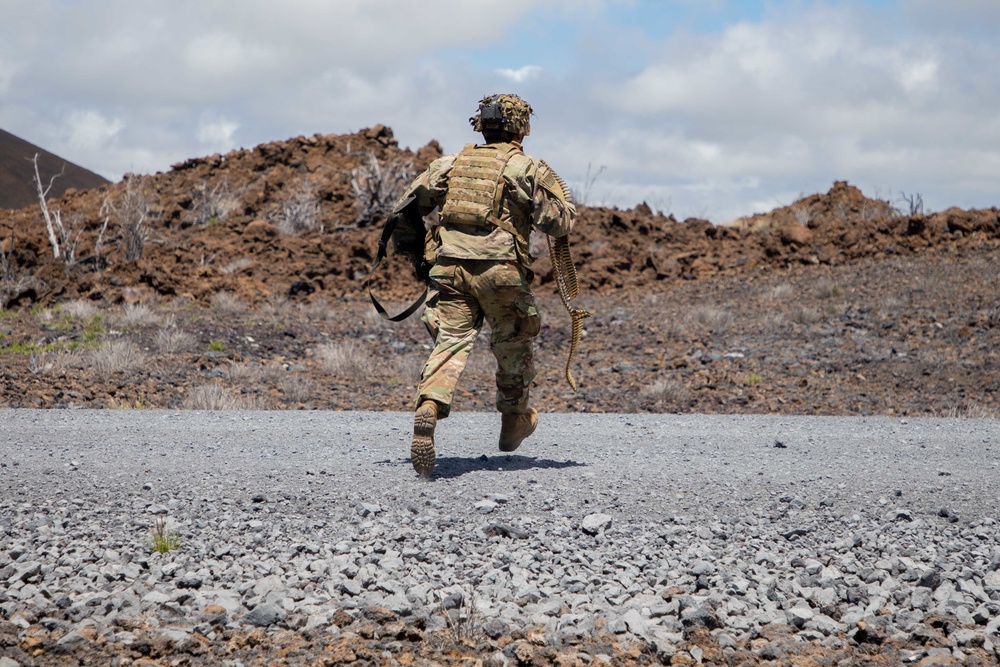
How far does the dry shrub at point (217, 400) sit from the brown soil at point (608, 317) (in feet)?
0.25

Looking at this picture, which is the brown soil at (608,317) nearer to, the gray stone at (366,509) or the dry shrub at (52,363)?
the dry shrub at (52,363)

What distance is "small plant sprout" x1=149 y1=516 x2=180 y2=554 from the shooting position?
4102 mm

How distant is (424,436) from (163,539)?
150 cm

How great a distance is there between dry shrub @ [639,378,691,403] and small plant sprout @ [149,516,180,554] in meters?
7.94

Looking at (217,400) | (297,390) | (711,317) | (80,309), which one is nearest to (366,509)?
(217,400)

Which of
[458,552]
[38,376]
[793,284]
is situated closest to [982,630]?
[458,552]

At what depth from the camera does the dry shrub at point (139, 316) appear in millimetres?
14391

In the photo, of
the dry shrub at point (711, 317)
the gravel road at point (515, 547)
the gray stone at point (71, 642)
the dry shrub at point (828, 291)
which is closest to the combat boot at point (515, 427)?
the gravel road at point (515, 547)

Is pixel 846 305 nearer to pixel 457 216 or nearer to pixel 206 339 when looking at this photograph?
pixel 206 339

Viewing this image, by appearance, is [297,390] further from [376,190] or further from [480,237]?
[376,190]

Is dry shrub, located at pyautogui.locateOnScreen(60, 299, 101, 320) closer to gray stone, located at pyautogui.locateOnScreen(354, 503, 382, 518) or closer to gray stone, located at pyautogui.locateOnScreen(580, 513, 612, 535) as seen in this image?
gray stone, located at pyautogui.locateOnScreen(354, 503, 382, 518)

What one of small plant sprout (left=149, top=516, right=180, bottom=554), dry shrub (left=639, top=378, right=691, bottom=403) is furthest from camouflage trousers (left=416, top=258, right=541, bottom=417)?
dry shrub (left=639, top=378, right=691, bottom=403)

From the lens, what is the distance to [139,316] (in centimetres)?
1488

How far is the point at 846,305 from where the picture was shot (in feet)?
53.1
